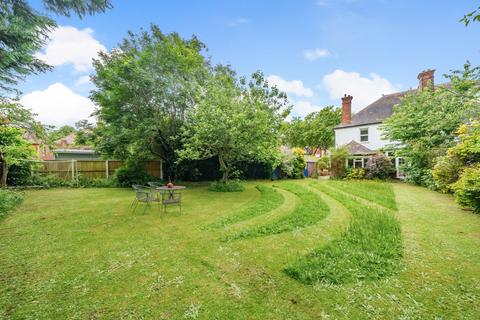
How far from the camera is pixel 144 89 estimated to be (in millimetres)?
11453

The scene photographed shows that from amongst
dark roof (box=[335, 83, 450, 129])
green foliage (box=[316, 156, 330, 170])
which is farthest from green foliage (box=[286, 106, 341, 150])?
green foliage (box=[316, 156, 330, 170])

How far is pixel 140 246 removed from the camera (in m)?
4.27

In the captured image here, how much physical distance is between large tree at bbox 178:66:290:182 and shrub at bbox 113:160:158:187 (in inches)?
156

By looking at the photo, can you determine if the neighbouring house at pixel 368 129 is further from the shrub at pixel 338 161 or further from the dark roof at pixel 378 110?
the shrub at pixel 338 161

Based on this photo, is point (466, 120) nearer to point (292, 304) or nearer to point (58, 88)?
point (292, 304)

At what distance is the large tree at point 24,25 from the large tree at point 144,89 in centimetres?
618

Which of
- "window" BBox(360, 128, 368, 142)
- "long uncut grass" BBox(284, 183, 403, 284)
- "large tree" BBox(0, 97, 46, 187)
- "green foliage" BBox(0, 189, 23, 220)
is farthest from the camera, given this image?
"window" BBox(360, 128, 368, 142)

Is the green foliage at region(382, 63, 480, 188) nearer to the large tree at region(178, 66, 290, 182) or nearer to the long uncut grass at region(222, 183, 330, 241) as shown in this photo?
the large tree at region(178, 66, 290, 182)

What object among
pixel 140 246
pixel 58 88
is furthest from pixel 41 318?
pixel 58 88

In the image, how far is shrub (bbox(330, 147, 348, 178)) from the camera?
1653 centimetres

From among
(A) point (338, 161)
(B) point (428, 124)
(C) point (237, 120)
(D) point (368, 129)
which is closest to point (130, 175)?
(C) point (237, 120)

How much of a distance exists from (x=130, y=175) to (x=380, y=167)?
16258 millimetres

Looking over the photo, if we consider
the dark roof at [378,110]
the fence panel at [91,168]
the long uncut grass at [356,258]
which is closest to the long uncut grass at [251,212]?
the long uncut grass at [356,258]

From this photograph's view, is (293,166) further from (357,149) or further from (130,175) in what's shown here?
(130,175)
